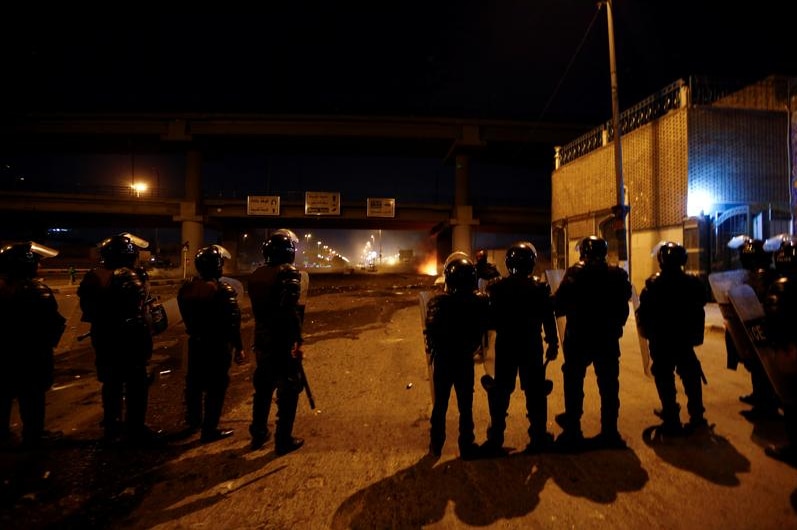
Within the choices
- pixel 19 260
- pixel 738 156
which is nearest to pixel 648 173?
pixel 738 156

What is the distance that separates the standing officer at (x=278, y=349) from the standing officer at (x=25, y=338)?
194cm

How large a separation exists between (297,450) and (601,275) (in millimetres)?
3318

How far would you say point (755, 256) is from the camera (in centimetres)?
455

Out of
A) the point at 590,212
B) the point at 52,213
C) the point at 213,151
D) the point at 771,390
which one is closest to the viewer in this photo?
the point at 771,390

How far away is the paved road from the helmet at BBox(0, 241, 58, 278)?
1.86 m

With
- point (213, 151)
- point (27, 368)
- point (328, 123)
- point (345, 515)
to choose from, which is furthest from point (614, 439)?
point (213, 151)

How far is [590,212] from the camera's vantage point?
642 inches

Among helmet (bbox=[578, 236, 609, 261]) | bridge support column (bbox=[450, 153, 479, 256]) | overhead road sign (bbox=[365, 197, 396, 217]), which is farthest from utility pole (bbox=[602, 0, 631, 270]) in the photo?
overhead road sign (bbox=[365, 197, 396, 217])

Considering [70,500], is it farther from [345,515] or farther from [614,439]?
[614,439]

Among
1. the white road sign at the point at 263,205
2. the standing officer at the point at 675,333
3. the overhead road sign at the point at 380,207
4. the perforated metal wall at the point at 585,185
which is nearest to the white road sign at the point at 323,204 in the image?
the white road sign at the point at 263,205

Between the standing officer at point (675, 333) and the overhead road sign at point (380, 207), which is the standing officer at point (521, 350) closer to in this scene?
the standing officer at point (675, 333)

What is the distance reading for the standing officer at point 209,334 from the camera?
380 centimetres

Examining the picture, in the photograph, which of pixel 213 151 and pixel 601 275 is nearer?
pixel 601 275

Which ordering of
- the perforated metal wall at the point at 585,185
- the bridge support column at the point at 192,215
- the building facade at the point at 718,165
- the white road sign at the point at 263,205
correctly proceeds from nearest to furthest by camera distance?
the building facade at the point at 718,165 < the perforated metal wall at the point at 585,185 < the white road sign at the point at 263,205 < the bridge support column at the point at 192,215
